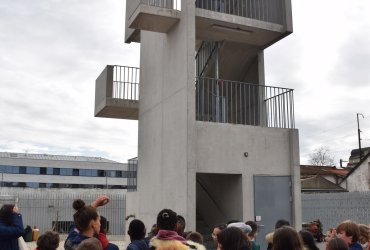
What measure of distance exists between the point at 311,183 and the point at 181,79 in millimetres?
31902

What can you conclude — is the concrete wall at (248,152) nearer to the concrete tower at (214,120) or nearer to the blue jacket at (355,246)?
the concrete tower at (214,120)

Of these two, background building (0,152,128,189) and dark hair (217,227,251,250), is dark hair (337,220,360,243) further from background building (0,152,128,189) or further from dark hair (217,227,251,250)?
background building (0,152,128,189)

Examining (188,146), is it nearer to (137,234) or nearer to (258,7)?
(258,7)

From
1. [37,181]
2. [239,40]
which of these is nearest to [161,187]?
[239,40]

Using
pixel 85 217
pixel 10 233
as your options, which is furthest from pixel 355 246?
pixel 10 233

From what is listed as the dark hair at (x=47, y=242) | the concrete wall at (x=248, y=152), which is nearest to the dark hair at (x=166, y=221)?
the dark hair at (x=47, y=242)

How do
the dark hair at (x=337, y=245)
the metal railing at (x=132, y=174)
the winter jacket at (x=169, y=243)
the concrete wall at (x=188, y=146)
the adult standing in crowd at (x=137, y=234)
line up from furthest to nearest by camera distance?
the metal railing at (x=132, y=174), the concrete wall at (x=188, y=146), the adult standing in crowd at (x=137, y=234), the dark hair at (x=337, y=245), the winter jacket at (x=169, y=243)

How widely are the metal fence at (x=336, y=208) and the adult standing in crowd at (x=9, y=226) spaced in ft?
45.1

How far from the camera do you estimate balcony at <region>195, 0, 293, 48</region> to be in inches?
483

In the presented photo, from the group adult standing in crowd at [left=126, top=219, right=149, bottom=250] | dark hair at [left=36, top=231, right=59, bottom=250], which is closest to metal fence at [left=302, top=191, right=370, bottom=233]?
adult standing in crowd at [left=126, top=219, right=149, bottom=250]

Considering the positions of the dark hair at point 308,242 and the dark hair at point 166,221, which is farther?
→ the dark hair at point 308,242

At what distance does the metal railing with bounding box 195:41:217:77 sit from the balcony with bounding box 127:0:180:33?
208 cm

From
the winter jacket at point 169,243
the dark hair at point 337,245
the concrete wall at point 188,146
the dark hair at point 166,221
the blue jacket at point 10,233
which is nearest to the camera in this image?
the winter jacket at point 169,243

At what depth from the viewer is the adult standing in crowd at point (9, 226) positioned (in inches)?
225
